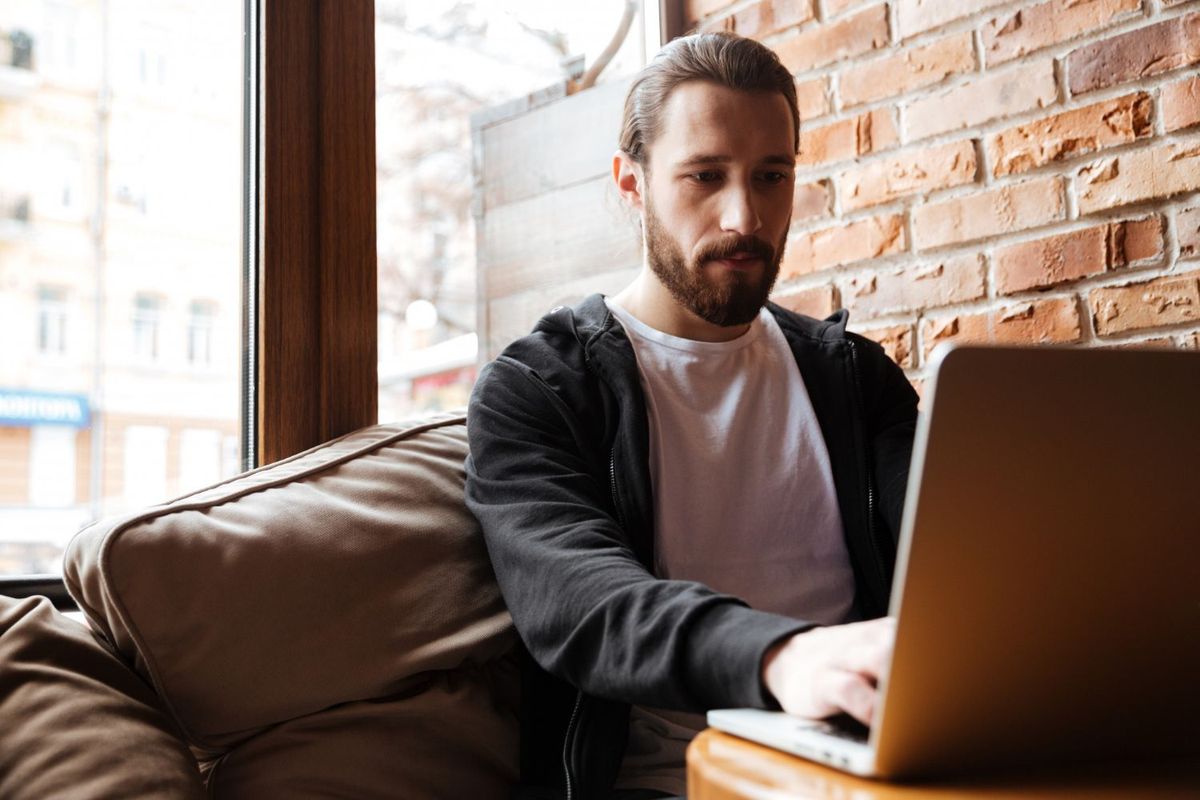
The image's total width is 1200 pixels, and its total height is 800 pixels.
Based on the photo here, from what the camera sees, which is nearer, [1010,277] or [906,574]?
[906,574]

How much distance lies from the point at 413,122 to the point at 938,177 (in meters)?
0.81

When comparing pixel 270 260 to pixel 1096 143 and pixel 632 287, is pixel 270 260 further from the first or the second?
pixel 1096 143

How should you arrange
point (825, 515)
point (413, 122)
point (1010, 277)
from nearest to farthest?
point (825, 515), point (1010, 277), point (413, 122)

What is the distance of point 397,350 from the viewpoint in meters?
1.65

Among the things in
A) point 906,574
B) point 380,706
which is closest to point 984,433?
point 906,574

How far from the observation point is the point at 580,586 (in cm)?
94

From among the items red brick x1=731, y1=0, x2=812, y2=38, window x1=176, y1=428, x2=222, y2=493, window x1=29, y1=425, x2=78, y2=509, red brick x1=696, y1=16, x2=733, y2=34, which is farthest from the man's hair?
window x1=29, y1=425, x2=78, y2=509

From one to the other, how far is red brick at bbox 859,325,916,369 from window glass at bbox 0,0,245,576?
0.96 meters

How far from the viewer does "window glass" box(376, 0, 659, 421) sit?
1658 mm

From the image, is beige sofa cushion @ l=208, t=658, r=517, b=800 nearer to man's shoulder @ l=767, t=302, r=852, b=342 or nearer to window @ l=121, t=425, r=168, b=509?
window @ l=121, t=425, r=168, b=509

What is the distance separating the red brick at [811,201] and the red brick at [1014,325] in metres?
0.28

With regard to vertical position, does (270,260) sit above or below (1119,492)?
above

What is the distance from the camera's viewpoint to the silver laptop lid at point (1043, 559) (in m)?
0.55

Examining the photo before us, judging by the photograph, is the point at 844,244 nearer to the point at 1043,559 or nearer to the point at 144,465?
the point at 144,465
